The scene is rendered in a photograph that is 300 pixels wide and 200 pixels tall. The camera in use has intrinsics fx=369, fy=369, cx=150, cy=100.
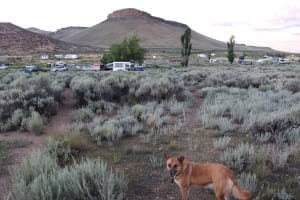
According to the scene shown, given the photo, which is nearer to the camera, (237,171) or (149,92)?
(237,171)

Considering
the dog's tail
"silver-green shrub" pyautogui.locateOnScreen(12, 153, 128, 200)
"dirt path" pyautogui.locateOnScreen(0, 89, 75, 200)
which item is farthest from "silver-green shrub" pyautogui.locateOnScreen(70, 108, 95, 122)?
the dog's tail

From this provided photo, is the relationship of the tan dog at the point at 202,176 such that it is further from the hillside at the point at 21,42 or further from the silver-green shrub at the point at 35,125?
the hillside at the point at 21,42

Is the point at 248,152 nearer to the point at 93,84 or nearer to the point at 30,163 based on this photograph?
the point at 30,163

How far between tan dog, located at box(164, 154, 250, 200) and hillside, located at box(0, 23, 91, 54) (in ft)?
316

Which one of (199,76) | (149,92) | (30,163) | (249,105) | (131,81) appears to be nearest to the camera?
(30,163)

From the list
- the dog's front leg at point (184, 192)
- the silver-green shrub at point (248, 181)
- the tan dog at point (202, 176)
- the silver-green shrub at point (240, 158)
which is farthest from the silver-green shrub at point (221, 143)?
the dog's front leg at point (184, 192)

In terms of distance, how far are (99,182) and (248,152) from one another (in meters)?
2.98

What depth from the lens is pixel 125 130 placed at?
29.6 ft

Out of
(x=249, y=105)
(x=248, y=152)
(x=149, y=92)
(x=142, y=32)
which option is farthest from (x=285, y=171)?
(x=142, y=32)

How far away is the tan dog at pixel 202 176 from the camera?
4922mm

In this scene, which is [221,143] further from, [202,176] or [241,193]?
[241,193]

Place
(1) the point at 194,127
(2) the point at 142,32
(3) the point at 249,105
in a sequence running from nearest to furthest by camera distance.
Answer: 1. (1) the point at 194,127
2. (3) the point at 249,105
3. (2) the point at 142,32

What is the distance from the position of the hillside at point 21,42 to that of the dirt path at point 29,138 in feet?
290

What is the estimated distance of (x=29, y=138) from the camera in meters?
9.23
